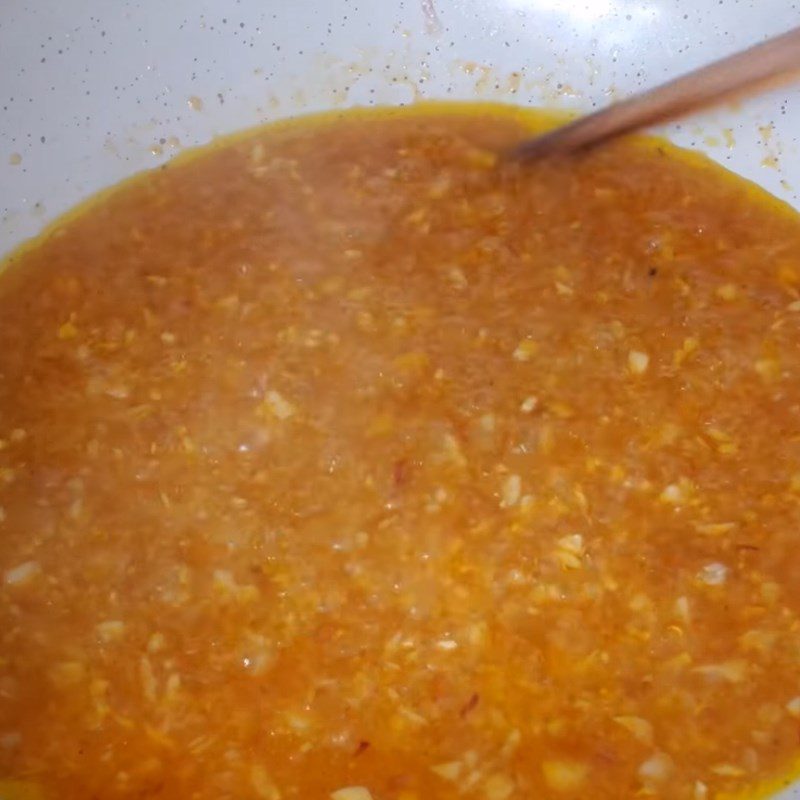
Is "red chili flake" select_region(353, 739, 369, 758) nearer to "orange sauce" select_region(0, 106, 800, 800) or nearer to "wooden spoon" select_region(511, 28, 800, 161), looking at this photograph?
"orange sauce" select_region(0, 106, 800, 800)

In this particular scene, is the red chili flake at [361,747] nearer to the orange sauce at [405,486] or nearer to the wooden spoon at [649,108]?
the orange sauce at [405,486]

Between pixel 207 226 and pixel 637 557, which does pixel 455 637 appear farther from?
pixel 207 226

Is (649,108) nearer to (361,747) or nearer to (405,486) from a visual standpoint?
(405,486)

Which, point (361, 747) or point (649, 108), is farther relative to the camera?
point (649, 108)

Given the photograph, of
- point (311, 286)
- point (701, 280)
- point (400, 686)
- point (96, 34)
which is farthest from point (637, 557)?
point (96, 34)

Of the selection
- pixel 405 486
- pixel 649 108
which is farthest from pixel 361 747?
pixel 649 108

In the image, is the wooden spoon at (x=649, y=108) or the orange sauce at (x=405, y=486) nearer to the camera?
the orange sauce at (x=405, y=486)

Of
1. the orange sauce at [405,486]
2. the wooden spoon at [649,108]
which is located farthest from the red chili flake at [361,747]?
the wooden spoon at [649,108]
